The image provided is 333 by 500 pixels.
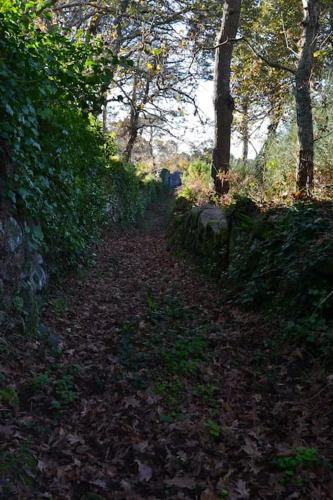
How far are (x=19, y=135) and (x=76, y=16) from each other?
11662 mm

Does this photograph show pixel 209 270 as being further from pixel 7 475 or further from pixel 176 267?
pixel 7 475

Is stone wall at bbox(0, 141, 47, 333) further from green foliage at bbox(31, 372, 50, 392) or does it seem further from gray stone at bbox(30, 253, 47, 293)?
green foliage at bbox(31, 372, 50, 392)

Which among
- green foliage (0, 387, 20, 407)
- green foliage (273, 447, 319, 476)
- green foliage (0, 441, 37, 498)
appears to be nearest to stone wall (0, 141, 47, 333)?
green foliage (0, 387, 20, 407)

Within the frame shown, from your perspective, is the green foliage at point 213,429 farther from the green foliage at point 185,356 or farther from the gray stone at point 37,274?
the gray stone at point 37,274

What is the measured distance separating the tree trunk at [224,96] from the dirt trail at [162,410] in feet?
20.1

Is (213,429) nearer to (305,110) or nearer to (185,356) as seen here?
(185,356)

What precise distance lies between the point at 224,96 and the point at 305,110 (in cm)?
437

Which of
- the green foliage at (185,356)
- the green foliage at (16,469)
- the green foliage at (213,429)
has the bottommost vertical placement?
the green foliage at (213,429)

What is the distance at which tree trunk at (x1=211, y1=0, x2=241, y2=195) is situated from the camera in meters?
11.1

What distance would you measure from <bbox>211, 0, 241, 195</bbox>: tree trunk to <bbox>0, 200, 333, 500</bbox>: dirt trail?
20.1 feet

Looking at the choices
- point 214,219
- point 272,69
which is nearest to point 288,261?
point 214,219

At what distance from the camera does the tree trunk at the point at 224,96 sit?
36.3ft

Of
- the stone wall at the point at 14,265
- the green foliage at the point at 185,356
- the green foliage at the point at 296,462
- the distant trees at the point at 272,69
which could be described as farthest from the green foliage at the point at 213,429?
the distant trees at the point at 272,69

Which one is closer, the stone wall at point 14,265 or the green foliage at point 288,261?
the stone wall at point 14,265
